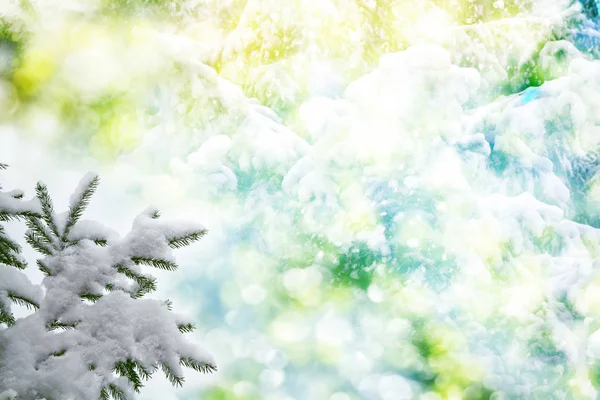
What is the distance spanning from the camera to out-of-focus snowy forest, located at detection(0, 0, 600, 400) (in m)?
2.98

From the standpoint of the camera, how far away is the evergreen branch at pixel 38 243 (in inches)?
40.5

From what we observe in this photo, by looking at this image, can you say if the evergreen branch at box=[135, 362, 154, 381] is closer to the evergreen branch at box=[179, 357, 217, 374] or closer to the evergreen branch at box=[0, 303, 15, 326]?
the evergreen branch at box=[179, 357, 217, 374]

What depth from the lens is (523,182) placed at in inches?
129

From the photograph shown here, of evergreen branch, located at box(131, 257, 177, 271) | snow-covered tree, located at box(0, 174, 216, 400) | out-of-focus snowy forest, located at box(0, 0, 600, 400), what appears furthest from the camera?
out-of-focus snowy forest, located at box(0, 0, 600, 400)

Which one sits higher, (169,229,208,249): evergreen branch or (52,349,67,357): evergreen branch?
(169,229,208,249): evergreen branch

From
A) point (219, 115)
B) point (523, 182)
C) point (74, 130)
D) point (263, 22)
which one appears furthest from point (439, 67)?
point (74, 130)

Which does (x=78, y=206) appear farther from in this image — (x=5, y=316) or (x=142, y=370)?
(x=142, y=370)

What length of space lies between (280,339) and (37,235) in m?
2.20

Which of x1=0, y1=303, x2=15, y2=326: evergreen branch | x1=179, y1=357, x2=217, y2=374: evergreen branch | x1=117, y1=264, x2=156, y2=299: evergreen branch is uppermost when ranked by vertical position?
x1=117, y1=264, x2=156, y2=299: evergreen branch

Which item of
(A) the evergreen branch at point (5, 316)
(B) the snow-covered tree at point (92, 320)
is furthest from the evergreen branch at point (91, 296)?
(A) the evergreen branch at point (5, 316)

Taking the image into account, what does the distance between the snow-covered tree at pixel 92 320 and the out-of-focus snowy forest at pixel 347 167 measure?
202 centimetres

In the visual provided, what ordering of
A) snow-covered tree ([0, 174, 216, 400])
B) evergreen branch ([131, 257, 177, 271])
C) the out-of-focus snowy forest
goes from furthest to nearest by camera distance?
the out-of-focus snowy forest, evergreen branch ([131, 257, 177, 271]), snow-covered tree ([0, 174, 216, 400])

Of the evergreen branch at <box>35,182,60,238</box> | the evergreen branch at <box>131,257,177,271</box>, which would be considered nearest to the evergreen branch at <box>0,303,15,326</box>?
the evergreen branch at <box>35,182,60,238</box>

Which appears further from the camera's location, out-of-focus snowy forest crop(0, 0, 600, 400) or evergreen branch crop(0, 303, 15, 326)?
out-of-focus snowy forest crop(0, 0, 600, 400)
